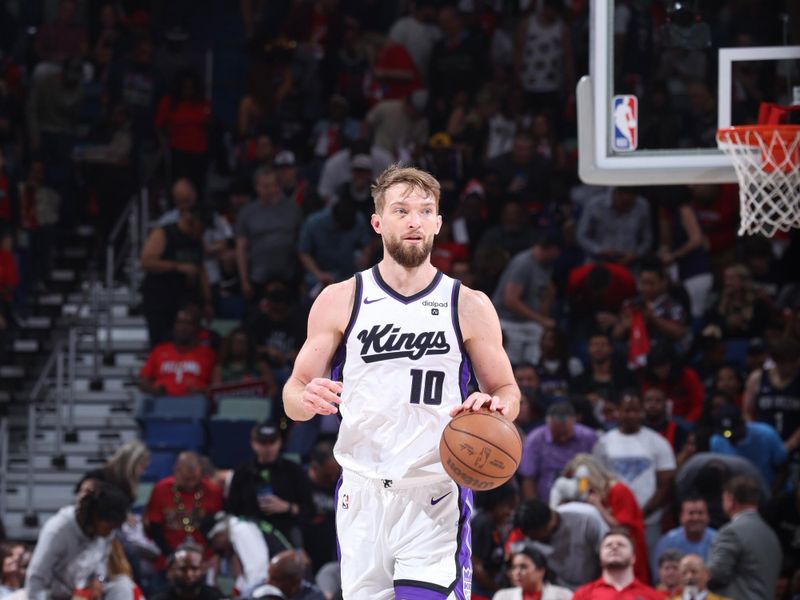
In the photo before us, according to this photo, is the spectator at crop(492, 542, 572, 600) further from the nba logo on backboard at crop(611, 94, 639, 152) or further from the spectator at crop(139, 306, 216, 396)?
the spectator at crop(139, 306, 216, 396)

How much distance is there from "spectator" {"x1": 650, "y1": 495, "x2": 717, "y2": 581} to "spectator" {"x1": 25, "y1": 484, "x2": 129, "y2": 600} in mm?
3695

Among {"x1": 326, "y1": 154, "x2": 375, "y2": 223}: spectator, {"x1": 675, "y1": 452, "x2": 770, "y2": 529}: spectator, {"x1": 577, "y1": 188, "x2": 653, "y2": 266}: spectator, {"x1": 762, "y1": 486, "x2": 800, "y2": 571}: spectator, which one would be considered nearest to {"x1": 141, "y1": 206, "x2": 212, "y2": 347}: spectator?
{"x1": 326, "y1": 154, "x2": 375, "y2": 223}: spectator

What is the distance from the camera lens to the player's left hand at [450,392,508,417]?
20.0 feet

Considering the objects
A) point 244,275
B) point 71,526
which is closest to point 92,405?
point 244,275

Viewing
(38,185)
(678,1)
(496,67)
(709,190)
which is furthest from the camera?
(496,67)

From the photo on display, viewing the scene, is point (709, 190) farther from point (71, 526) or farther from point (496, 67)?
point (71, 526)

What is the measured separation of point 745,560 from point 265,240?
22.0ft

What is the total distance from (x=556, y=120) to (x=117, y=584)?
8.47 meters

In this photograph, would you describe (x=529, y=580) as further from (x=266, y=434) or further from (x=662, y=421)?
(x=662, y=421)

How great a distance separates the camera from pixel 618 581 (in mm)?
9500

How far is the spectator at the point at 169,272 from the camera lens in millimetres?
14602

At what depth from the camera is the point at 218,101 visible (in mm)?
19234

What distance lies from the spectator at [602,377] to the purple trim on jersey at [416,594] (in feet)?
21.2

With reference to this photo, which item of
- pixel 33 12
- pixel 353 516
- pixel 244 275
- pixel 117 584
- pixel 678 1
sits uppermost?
pixel 33 12
